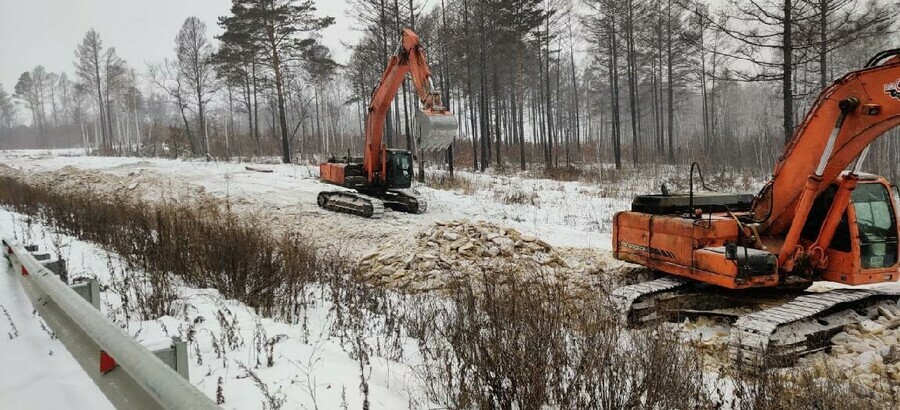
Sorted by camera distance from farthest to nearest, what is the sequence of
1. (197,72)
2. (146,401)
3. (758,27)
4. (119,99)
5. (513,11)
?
(119,99) → (197,72) → (513,11) → (758,27) → (146,401)

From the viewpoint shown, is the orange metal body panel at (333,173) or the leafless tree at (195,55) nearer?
the orange metal body panel at (333,173)

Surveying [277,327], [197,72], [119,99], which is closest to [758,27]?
[277,327]

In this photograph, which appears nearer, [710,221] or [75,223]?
[710,221]

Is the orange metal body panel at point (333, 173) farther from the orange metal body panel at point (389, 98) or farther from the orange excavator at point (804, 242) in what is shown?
the orange excavator at point (804, 242)

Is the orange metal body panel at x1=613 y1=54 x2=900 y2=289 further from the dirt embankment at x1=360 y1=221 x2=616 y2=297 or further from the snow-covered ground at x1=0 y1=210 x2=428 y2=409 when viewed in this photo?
the snow-covered ground at x1=0 y1=210 x2=428 y2=409

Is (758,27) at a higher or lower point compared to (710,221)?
higher

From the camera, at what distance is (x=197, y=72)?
126 ft

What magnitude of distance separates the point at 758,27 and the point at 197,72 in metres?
34.3

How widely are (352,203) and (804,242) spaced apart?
10700 mm

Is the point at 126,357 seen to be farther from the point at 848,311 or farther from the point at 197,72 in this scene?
the point at 197,72

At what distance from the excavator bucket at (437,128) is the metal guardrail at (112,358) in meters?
9.60

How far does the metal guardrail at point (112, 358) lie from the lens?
1725 millimetres

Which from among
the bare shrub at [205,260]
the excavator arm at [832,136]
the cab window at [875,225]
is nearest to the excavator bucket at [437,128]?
the bare shrub at [205,260]

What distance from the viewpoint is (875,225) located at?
6.66 meters
